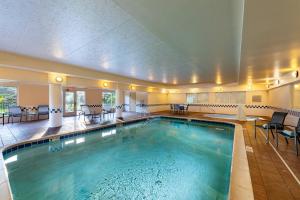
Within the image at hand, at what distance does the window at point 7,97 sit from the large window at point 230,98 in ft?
41.4

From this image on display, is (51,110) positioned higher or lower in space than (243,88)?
lower

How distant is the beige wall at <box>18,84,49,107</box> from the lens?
7.36 m

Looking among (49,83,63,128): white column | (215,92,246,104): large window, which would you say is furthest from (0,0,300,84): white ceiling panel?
(215,92,246,104): large window

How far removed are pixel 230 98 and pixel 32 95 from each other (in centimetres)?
1264

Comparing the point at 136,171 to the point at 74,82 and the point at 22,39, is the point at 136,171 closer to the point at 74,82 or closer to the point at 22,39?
the point at 22,39

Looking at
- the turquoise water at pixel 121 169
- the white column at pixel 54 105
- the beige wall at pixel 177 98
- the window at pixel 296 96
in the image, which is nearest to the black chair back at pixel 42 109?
the white column at pixel 54 105

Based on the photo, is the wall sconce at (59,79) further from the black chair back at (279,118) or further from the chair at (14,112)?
the black chair back at (279,118)

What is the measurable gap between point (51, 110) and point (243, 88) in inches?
429

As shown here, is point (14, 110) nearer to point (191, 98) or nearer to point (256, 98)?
point (191, 98)

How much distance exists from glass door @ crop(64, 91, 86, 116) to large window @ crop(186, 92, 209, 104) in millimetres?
8435

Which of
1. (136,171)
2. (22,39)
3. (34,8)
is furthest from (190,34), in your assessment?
(22,39)

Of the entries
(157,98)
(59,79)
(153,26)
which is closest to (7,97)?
(59,79)

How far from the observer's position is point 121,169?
3.04 meters

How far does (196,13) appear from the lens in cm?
198
